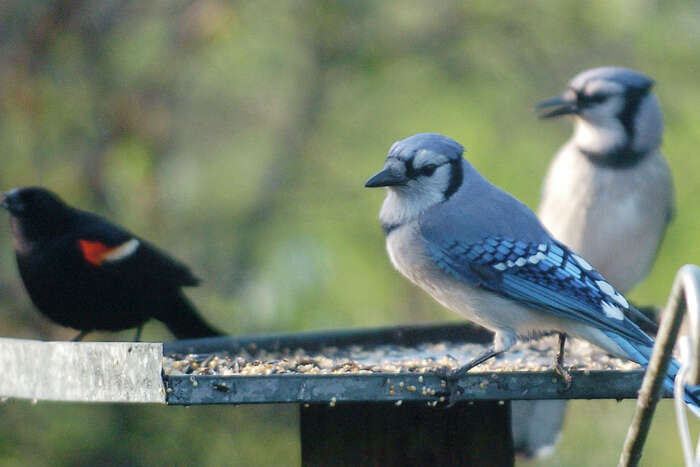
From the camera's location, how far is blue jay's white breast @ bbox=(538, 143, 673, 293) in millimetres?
4855

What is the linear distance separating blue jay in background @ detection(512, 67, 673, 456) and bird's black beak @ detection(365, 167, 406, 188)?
Result: 2079 millimetres

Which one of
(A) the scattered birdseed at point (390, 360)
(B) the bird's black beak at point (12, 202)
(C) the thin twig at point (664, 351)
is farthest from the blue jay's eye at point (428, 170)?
(B) the bird's black beak at point (12, 202)

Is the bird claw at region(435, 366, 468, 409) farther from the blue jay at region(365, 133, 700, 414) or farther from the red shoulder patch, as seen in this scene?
the red shoulder patch

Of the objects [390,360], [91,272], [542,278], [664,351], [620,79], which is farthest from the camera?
[620,79]

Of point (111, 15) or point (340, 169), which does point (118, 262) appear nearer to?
point (111, 15)

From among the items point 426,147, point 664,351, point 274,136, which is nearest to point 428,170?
point 426,147

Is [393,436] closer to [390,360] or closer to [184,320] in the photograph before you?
[390,360]

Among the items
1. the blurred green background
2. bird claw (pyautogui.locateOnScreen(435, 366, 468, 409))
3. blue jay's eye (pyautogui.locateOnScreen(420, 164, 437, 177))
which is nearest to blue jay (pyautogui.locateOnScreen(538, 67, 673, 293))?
the blurred green background

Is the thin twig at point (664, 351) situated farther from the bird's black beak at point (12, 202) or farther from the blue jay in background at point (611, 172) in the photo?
the blue jay in background at point (611, 172)

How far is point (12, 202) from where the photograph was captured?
3.91 m

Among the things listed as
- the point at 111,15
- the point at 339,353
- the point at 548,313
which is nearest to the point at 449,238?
the point at 548,313

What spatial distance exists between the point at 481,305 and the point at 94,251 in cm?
157

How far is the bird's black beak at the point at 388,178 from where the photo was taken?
2775 mm

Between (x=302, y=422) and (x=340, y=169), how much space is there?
414 centimetres
